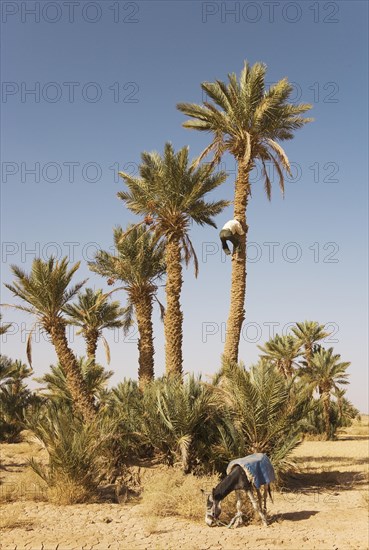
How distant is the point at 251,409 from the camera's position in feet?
36.7

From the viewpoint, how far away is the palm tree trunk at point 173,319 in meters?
16.5

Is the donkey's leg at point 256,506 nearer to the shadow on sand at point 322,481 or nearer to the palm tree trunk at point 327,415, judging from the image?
the shadow on sand at point 322,481

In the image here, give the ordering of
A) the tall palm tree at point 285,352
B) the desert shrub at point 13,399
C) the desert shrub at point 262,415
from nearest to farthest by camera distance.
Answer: the desert shrub at point 262,415 < the desert shrub at point 13,399 < the tall palm tree at point 285,352

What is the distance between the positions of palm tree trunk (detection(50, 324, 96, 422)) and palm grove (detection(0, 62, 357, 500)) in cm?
3

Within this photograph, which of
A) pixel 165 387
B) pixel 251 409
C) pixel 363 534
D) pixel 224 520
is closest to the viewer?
pixel 363 534

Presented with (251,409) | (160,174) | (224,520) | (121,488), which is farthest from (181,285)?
(224,520)

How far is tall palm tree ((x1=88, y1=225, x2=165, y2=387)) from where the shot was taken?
18859 millimetres

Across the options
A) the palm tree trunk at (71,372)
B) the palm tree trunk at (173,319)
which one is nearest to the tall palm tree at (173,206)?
the palm tree trunk at (173,319)

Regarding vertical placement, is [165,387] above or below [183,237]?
below

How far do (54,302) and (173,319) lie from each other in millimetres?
4603

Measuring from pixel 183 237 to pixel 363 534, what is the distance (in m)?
12.2

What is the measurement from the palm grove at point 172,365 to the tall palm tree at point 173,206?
41 mm

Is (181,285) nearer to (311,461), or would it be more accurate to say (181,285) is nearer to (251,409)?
(251,409)

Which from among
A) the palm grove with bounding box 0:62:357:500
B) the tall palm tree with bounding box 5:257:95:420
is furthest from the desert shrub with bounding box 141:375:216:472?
the tall palm tree with bounding box 5:257:95:420
